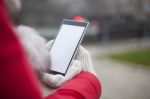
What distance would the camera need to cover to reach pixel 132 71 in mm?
7387

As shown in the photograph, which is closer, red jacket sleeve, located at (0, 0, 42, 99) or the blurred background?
red jacket sleeve, located at (0, 0, 42, 99)

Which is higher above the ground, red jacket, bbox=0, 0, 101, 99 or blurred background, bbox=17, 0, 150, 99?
red jacket, bbox=0, 0, 101, 99

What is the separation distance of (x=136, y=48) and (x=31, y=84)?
29.6 ft

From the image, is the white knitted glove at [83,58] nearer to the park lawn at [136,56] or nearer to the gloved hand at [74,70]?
the gloved hand at [74,70]

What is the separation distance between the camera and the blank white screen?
6.00 ft

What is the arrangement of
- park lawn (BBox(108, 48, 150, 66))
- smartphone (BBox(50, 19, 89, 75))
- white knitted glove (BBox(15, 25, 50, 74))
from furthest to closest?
park lawn (BBox(108, 48, 150, 66))
smartphone (BBox(50, 19, 89, 75))
white knitted glove (BBox(15, 25, 50, 74))

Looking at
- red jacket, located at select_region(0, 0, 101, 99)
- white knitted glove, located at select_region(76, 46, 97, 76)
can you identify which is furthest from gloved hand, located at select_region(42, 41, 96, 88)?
red jacket, located at select_region(0, 0, 101, 99)

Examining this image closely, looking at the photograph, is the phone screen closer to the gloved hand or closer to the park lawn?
the gloved hand

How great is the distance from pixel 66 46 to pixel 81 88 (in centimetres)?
29

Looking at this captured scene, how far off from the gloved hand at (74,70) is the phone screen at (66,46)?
41 millimetres

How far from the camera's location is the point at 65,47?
1.88m

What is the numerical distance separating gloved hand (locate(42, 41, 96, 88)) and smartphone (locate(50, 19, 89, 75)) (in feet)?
0.13

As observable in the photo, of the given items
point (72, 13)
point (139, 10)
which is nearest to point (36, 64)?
point (72, 13)

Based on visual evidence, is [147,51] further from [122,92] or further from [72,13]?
[122,92]
